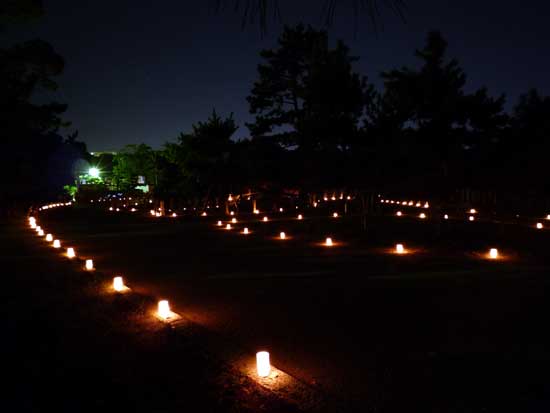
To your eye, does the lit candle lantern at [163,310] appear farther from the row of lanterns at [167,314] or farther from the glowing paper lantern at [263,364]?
the glowing paper lantern at [263,364]

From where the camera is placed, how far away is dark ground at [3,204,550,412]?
14.1 ft

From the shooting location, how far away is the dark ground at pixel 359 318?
430cm

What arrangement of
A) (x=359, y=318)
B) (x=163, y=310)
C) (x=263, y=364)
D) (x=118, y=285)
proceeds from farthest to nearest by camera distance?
(x=118, y=285) → (x=163, y=310) → (x=359, y=318) → (x=263, y=364)

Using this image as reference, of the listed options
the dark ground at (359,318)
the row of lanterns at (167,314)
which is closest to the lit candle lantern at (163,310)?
the row of lanterns at (167,314)

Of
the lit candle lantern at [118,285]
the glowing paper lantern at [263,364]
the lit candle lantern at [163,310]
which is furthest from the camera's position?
the lit candle lantern at [118,285]

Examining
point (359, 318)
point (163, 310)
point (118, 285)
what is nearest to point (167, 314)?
point (163, 310)

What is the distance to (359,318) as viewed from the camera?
6.59 meters

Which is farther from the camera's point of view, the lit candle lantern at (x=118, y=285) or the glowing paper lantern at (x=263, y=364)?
the lit candle lantern at (x=118, y=285)

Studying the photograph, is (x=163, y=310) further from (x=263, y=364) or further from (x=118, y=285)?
(x=263, y=364)

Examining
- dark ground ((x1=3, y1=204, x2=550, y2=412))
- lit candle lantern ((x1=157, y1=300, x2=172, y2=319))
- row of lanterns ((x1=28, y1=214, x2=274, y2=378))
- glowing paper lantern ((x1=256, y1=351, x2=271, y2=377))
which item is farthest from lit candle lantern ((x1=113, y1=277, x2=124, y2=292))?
glowing paper lantern ((x1=256, y1=351, x2=271, y2=377))

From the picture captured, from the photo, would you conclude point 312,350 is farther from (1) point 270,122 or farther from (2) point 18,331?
(1) point 270,122

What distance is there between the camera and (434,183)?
67.6ft

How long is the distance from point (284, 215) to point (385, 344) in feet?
71.0

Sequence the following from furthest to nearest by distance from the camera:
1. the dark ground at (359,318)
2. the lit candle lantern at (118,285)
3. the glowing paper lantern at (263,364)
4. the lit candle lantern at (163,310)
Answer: the lit candle lantern at (118,285)
the lit candle lantern at (163,310)
the glowing paper lantern at (263,364)
the dark ground at (359,318)
